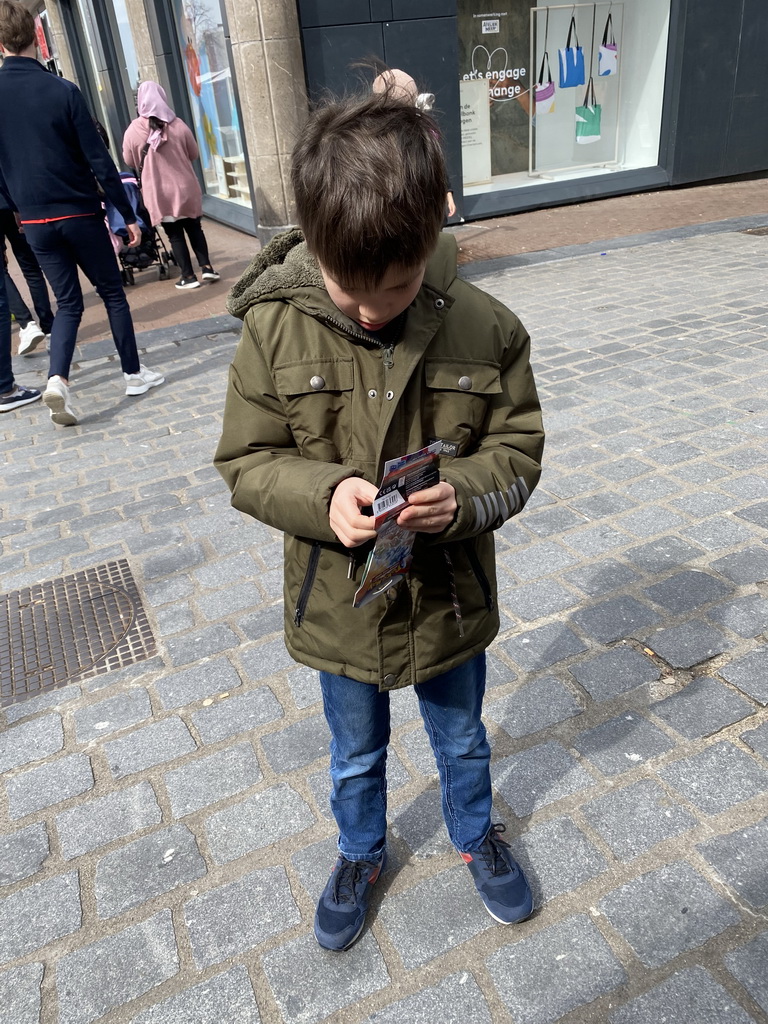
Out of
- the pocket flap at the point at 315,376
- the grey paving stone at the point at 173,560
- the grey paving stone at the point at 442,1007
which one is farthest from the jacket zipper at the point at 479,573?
the grey paving stone at the point at 173,560

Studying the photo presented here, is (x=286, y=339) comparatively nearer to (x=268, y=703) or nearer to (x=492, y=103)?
(x=268, y=703)

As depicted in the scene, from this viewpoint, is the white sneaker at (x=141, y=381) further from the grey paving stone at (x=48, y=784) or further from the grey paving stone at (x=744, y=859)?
the grey paving stone at (x=744, y=859)

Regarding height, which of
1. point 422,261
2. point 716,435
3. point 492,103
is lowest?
point 716,435

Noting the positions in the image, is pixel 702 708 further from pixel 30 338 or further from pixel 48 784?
pixel 30 338

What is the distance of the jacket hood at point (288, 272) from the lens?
1.63 meters

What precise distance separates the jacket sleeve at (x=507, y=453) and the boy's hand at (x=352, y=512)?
181 mm

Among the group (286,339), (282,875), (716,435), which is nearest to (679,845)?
(282,875)

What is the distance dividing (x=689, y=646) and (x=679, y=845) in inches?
34.9

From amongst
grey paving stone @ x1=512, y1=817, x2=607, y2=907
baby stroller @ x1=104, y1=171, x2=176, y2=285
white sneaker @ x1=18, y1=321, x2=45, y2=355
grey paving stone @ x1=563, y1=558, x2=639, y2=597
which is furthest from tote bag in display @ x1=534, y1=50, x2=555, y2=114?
grey paving stone @ x1=512, y1=817, x2=607, y2=907

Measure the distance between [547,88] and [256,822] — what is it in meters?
12.2

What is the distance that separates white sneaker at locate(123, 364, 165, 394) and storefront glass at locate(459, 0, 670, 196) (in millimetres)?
7071

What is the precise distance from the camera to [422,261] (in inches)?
57.7

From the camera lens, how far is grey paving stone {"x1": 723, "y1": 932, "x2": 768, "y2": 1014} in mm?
1809

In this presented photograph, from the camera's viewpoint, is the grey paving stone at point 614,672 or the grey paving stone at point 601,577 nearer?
the grey paving stone at point 614,672
